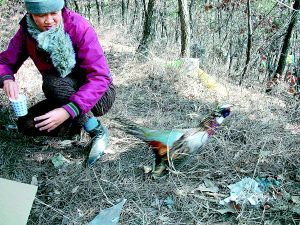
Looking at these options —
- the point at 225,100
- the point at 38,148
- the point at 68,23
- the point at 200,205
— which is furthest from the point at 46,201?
the point at 225,100

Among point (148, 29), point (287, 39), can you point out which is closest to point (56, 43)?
point (148, 29)

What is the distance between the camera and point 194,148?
231 centimetres

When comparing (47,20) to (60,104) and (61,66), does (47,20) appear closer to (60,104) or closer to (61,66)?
(61,66)

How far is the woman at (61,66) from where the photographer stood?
6.68 ft

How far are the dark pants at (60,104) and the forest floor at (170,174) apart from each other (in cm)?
20

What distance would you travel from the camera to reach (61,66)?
88.4 inches

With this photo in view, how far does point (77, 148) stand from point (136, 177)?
1.85 ft

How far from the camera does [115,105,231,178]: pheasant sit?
89.6 inches

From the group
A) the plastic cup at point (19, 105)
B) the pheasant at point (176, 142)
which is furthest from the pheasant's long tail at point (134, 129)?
the plastic cup at point (19, 105)

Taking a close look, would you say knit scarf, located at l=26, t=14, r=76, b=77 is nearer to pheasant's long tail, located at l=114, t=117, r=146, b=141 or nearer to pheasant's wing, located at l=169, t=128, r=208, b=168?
pheasant's long tail, located at l=114, t=117, r=146, b=141

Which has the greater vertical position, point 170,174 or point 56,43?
point 56,43

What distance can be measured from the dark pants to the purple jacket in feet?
0.37

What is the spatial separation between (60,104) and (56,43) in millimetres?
418

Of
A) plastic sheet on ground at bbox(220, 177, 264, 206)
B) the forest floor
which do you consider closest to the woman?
the forest floor
